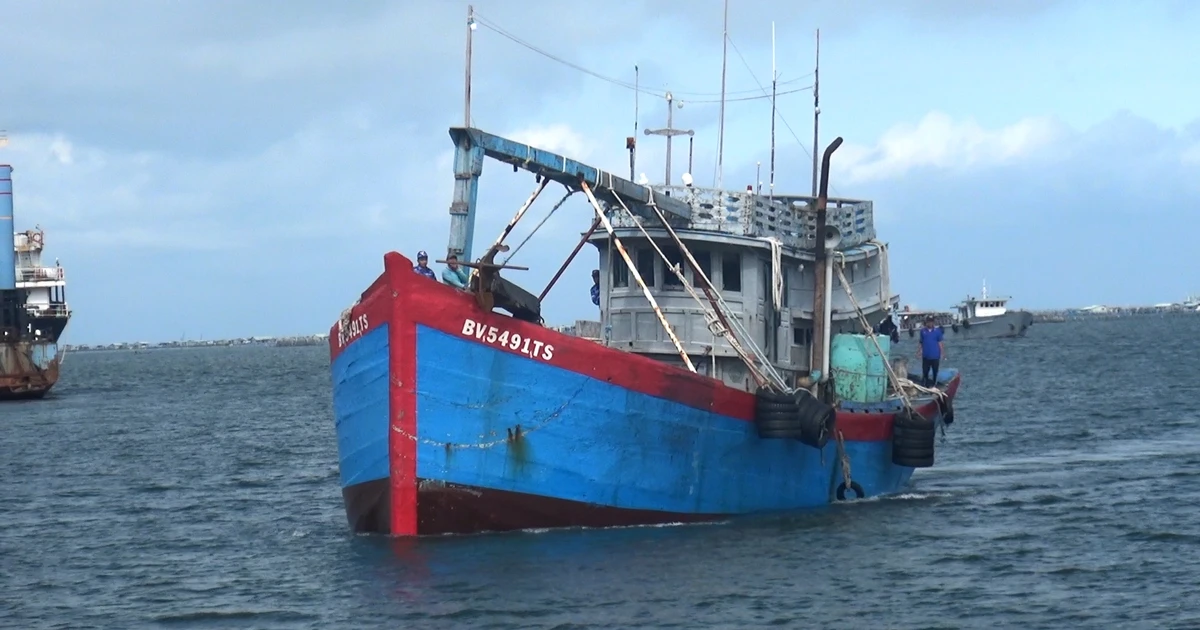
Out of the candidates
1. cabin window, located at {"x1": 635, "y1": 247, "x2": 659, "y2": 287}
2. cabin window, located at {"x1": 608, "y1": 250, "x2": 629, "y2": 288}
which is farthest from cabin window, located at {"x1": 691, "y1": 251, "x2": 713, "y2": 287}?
cabin window, located at {"x1": 608, "y1": 250, "x2": 629, "y2": 288}

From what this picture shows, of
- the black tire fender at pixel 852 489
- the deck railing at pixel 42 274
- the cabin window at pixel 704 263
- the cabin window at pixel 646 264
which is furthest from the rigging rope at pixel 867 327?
the deck railing at pixel 42 274

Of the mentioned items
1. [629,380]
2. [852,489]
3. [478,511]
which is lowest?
[852,489]

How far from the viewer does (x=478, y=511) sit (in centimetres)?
1998

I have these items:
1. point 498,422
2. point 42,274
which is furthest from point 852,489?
point 42,274

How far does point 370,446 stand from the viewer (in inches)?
793

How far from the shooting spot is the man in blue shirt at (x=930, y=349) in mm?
27984

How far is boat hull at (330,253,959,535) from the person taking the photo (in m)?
19.4

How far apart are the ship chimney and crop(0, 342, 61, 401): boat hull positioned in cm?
374

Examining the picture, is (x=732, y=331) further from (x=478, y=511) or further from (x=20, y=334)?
(x=20, y=334)

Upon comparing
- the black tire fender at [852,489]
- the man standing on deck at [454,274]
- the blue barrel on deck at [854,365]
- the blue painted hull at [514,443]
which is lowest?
the black tire fender at [852,489]

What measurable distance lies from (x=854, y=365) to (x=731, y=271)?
9.16 ft

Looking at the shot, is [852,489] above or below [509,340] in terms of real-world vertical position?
below

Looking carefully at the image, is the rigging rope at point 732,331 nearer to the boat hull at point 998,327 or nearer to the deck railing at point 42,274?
the deck railing at point 42,274

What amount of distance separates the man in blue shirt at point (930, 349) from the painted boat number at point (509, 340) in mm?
10491
